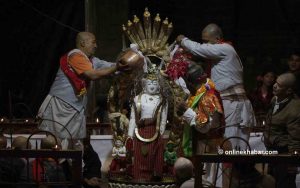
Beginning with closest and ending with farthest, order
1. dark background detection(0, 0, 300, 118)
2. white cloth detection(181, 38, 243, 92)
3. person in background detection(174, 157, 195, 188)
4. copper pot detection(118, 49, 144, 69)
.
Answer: person in background detection(174, 157, 195, 188)
copper pot detection(118, 49, 144, 69)
white cloth detection(181, 38, 243, 92)
dark background detection(0, 0, 300, 118)

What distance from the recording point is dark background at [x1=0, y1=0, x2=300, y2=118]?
1252 cm

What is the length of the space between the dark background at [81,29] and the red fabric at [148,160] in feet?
11.7

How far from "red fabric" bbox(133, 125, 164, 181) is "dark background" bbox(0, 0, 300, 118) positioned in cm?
355

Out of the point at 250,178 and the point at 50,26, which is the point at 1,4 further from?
the point at 250,178

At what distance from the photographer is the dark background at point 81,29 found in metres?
12.5

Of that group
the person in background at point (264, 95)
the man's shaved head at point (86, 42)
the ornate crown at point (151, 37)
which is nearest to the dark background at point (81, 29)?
the person in background at point (264, 95)

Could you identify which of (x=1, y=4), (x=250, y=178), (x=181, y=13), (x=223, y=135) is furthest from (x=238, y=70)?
(x=1, y=4)

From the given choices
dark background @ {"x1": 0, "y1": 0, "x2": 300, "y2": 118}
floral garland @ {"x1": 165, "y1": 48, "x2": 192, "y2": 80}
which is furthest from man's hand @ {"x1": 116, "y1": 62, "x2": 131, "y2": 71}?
dark background @ {"x1": 0, "y1": 0, "x2": 300, "y2": 118}

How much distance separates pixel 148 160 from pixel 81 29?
3.77 metres

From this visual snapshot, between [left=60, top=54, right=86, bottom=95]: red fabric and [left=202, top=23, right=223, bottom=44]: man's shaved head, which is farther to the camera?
[left=202, top=23, right=223, bottom=44]: man's shaved head

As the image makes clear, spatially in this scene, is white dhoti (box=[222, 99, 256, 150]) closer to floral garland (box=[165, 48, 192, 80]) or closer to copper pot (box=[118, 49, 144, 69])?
floral garland (box=[165, 48, 192, 80])

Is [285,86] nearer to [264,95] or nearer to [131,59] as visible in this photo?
[131,59]

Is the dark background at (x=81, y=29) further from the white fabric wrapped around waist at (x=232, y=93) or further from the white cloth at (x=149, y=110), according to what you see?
the white cloth at (x=149, y=110)

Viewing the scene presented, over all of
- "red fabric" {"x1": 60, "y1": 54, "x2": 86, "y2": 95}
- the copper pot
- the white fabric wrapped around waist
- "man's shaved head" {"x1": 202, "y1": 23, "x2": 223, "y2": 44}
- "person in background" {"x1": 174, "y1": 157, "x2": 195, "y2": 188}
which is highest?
"man's shaved head" {"x1": 202, "y1": 23, "x2": 223, "y2": 44}
